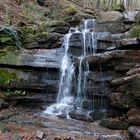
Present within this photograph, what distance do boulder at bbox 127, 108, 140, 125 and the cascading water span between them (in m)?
2.31

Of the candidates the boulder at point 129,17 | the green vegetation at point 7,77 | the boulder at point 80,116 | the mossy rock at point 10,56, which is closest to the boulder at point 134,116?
the boulder at point 80,116

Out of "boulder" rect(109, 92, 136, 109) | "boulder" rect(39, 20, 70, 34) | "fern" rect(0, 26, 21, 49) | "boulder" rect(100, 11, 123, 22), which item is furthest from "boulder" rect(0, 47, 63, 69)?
"boulder" rect(100, 11, 123, 22)

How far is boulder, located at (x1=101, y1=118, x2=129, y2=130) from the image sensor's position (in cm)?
941

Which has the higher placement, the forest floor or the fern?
the fern

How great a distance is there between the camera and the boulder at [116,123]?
9.41 meters

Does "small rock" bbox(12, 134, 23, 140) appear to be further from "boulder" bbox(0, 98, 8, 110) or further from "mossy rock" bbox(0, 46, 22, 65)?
"mossy rock" bbox(0, 46, 22, 65)

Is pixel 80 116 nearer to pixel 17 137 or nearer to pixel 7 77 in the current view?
pixel 17 137

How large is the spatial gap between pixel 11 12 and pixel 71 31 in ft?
12.3

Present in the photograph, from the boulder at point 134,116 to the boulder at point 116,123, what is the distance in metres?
0.28

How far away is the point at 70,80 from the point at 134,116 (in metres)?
3.58

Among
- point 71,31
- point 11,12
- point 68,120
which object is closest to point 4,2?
point 11,12

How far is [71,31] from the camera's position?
564 inches

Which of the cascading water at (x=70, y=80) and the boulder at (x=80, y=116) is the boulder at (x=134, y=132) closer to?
the boulder at (x=80, y=116)

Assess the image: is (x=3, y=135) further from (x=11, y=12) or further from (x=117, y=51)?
(x=11, y=12)
